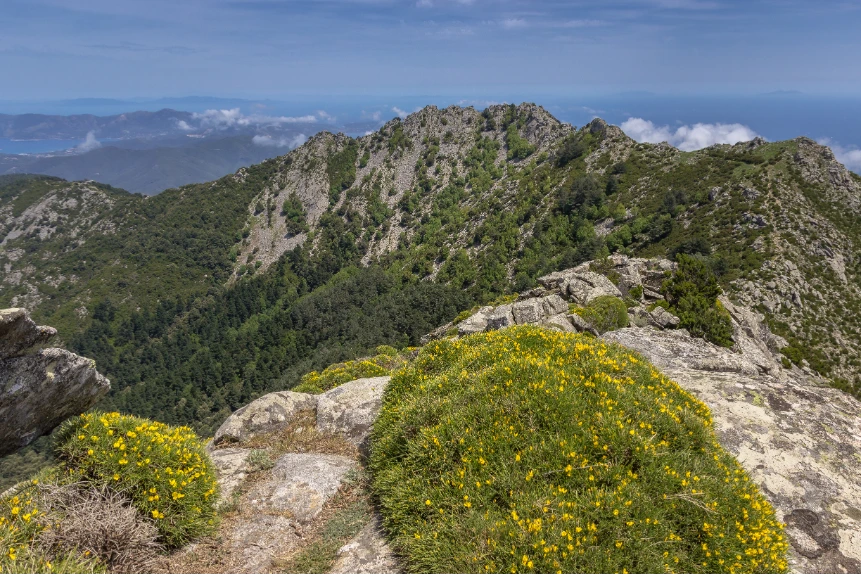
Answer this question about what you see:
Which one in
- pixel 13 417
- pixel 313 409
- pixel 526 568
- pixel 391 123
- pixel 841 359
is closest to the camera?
pixel 526 568

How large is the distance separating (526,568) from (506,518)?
832 mm

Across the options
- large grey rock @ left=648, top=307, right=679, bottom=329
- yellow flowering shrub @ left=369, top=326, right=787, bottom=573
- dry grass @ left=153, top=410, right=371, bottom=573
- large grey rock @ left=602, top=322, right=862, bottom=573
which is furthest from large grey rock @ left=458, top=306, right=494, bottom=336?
yellow flowering shrub @ left=369, top=326, right=787, bottom=573

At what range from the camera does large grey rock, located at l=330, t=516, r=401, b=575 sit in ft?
22.9

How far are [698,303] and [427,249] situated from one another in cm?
10214

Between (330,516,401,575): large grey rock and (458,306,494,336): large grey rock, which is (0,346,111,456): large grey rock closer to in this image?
(330,516,401,575): large grey rock

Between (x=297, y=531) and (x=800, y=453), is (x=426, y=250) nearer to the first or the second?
(x=800, y=453)

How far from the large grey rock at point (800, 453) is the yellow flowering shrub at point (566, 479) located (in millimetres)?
1182

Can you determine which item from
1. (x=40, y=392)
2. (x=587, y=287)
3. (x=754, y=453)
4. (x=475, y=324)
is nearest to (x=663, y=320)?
(x=587, y=287)

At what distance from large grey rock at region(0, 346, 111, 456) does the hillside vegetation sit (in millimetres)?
35279

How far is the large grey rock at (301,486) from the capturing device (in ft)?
29.5

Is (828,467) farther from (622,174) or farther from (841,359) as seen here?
(622,174)

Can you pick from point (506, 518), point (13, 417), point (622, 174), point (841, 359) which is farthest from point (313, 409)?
point (622, 174)

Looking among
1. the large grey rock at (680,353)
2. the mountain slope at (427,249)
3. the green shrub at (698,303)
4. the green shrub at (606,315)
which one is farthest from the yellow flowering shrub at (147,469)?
the mountain slope at (427,249)

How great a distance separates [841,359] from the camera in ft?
161
